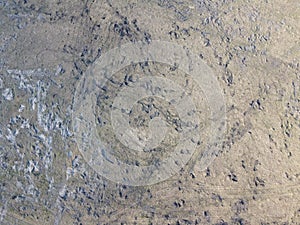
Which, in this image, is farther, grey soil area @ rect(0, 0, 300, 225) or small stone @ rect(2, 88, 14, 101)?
small stone @ rect(2, 88, 14, 101)

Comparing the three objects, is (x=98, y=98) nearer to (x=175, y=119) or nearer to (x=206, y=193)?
(x=175, y=119)

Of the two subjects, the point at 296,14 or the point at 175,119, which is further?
the point at 296,14

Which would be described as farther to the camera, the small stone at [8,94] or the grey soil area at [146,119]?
the small stone at [8,94]

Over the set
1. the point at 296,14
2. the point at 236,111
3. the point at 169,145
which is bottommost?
the point at 169,145

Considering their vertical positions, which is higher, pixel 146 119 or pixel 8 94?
pixel 146 119

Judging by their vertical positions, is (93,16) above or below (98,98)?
above

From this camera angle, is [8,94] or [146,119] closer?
[146,119]

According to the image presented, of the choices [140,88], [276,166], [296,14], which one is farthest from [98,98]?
[296,14]
